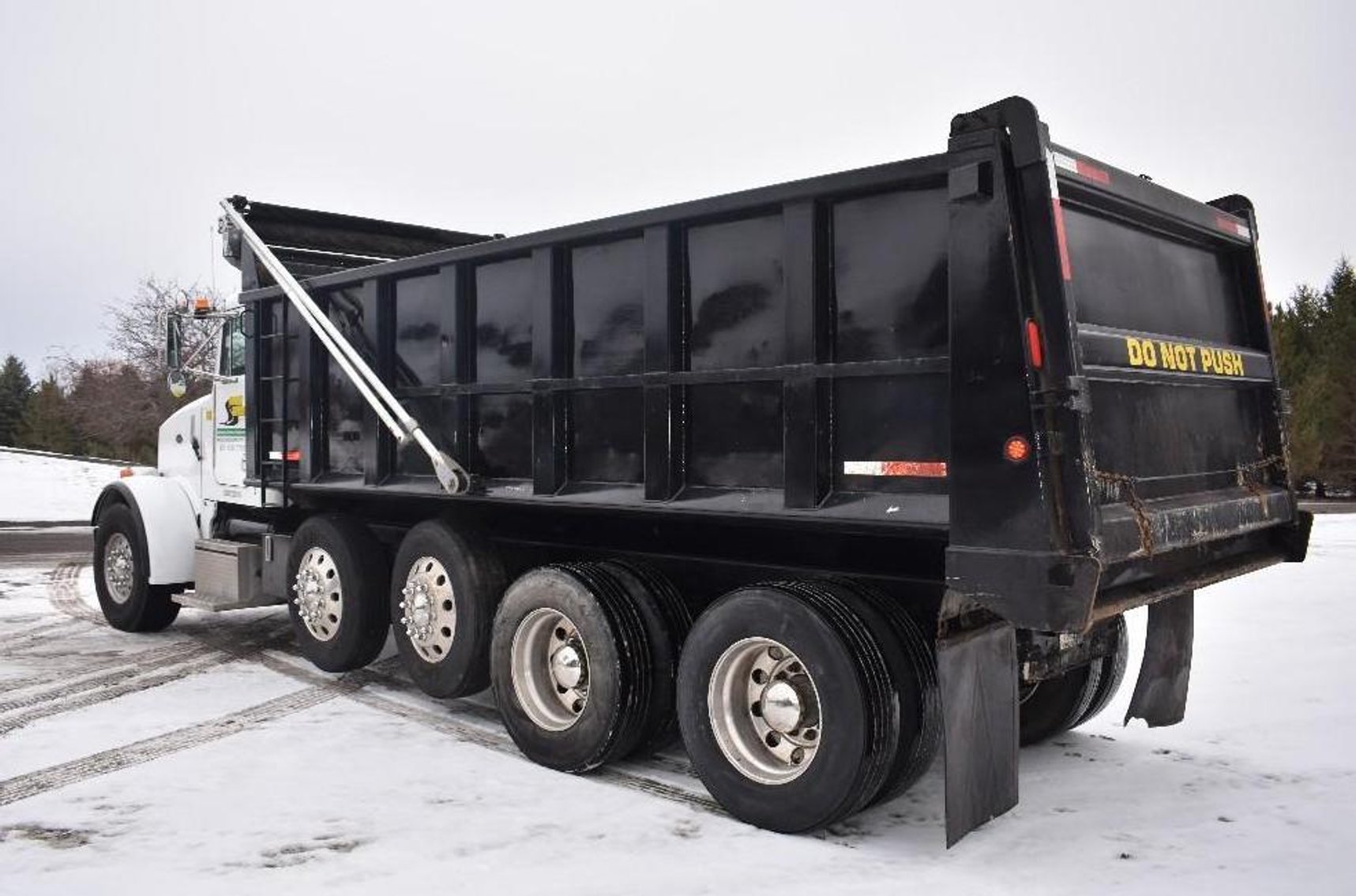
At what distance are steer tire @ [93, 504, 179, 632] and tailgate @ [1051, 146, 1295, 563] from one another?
7908mm

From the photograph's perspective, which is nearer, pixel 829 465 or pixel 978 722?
pixel 978 722

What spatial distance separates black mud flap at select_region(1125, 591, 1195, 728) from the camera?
5438 mm

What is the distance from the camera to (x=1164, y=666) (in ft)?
17.9

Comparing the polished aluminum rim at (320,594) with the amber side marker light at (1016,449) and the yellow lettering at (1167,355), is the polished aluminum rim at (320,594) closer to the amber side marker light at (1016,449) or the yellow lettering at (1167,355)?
the amber side marker light at (1016,449)

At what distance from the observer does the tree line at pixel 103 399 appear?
37.0 metres

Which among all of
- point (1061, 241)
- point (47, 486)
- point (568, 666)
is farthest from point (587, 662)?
point (47, 486)

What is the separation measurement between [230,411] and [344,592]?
97.3 inches

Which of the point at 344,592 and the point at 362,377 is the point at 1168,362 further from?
the point at 344,592

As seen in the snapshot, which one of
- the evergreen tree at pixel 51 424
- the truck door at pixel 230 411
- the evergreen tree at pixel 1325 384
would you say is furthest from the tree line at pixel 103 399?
the evergreen tree at pixel 1325 384

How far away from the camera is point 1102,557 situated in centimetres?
389

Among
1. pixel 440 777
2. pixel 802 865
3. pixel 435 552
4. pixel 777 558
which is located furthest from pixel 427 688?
pixel 802 865

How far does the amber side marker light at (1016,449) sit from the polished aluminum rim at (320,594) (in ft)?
16.0

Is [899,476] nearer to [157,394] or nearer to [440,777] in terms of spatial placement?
[440,777]

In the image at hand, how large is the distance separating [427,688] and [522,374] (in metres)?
2.05
